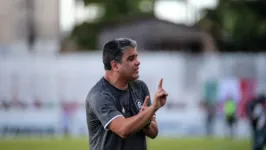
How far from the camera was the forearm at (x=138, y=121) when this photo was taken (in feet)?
23.5

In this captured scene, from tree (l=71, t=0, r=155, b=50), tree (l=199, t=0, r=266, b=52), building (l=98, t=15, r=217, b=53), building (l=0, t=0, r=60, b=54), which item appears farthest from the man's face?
tree (l=71, t=0, r=155, b=50)

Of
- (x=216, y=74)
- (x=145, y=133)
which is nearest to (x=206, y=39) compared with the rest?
(x=216, y=74)

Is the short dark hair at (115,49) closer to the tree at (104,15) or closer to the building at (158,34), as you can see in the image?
the building at (158,34)

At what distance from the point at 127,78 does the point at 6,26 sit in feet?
148

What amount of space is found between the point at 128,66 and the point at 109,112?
44 cm

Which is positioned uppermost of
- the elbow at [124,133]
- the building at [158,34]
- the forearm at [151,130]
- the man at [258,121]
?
the elbow at [124,133]

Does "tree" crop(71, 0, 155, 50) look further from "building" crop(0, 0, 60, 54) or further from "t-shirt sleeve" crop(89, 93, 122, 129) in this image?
"t-shirt sleeve" crop(89, 93, 122, 129)

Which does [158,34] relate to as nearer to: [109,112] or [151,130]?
[151,130]

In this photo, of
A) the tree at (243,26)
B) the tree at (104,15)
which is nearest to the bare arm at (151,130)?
the tree at (243,26)

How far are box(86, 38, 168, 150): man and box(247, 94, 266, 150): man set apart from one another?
1039 cm

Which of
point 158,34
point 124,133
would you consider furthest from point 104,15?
point 124,133

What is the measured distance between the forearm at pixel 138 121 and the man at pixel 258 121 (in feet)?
35.2

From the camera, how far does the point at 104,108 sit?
747 centimetres

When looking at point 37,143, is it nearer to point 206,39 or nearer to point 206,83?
point 206,83
